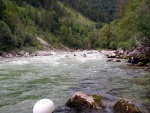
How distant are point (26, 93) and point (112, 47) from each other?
67837 millimetres

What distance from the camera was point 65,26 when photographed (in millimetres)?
114125

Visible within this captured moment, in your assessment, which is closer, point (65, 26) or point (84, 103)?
point (84, 103)

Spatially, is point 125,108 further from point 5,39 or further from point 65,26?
point 65,26

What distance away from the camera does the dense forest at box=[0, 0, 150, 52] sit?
38287 mm

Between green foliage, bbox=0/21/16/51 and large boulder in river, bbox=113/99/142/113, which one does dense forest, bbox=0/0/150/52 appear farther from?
large boulder in river, bbox=113/99/142/113

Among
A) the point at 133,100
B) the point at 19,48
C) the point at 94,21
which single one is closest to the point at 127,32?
the point at 19,48

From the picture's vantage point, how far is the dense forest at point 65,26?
3829 centimetres

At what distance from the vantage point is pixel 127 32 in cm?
4772

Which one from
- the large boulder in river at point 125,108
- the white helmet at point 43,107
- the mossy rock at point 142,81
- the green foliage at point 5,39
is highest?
the green foliage at point 5,39

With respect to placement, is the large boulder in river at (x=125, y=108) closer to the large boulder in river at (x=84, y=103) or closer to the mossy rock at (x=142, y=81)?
the large boulder in river at (x=84, y=103)

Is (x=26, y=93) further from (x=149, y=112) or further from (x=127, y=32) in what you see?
(x=127, y=32)

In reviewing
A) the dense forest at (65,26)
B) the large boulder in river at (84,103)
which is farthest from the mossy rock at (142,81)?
the dense forest at (65,26)

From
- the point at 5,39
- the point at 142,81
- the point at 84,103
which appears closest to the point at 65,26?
the point at 5,39

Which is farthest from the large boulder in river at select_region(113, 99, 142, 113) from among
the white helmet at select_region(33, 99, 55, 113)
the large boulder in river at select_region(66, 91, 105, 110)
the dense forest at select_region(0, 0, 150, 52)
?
the dense forest at select_region(0, 0, 150, 52)
